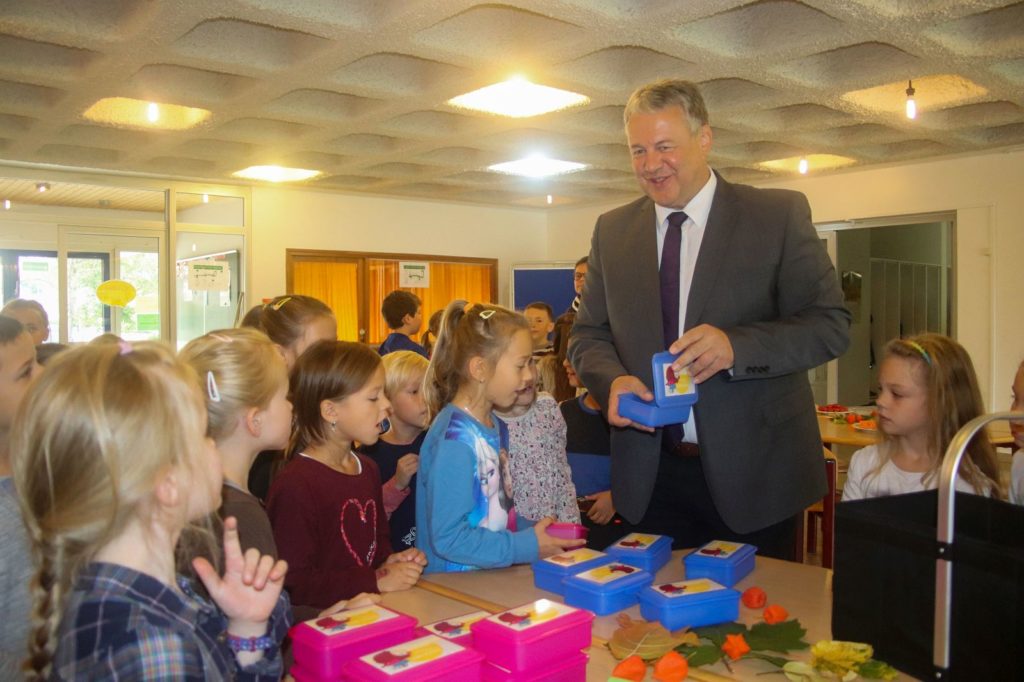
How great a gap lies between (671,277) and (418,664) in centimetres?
126

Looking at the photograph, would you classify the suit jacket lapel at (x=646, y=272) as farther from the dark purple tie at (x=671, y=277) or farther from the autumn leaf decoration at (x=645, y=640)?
the autumn leaf decoration at (x=645, y=640)

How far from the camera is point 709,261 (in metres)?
2.10

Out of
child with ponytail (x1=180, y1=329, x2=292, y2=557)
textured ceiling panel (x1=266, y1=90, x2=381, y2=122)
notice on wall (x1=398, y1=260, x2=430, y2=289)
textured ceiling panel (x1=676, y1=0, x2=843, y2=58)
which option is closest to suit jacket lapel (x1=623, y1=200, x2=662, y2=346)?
child with ponytail (x1=180, y1=329, x2=292, y2=557)

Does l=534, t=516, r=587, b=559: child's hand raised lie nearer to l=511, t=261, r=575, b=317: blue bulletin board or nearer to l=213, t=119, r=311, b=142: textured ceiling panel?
l=213, t=119, r=311, b=142: textured ceiling panel

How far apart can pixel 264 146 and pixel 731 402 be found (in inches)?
236

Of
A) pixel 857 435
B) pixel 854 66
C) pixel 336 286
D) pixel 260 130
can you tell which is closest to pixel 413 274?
pixel 336 286

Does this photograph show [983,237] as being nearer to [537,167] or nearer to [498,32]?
[537,167]

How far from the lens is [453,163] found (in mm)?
7902

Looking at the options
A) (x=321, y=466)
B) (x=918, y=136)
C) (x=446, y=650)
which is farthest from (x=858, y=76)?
(x=446, y=650)

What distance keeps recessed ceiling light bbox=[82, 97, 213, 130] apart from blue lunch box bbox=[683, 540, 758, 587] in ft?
17.7

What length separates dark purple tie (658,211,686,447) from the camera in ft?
7.05

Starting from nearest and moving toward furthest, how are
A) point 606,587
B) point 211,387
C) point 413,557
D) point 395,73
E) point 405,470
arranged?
point 606,587
point 211,387
point 413,557
point 405,470
point 395,73

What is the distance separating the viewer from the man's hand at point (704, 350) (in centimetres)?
189

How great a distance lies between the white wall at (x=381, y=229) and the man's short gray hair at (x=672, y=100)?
7.35 meters
